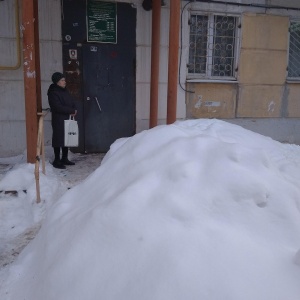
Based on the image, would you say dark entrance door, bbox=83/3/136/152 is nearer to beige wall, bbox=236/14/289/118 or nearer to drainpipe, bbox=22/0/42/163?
drainpipe, bbox=22/0/42/163

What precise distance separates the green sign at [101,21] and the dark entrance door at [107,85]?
7 centimetres

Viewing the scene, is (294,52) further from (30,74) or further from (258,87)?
(30,74)

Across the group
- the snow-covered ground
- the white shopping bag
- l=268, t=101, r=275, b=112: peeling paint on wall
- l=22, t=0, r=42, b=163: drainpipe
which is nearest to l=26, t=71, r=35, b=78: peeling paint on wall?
l=22, t=0, r=42, b=163: drainpipe

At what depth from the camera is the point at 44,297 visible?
188 centimetres

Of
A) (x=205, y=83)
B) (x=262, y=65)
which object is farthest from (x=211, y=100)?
(x=262, y=65)

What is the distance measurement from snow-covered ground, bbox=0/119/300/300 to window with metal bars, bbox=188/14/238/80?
394 cm

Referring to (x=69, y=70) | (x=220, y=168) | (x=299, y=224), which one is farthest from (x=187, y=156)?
(x=69, y=70)

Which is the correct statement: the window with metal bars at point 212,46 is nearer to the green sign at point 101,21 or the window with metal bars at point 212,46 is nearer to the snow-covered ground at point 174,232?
the green sign at point 101,21

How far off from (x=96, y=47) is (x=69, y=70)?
0.57m

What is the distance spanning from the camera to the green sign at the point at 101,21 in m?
5.62

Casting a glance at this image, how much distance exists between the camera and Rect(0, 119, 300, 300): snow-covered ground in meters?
1.51

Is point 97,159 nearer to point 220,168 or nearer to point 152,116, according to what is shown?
point 152,116

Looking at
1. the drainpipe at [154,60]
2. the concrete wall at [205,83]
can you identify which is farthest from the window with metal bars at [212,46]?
the drainpipe at [154,60]

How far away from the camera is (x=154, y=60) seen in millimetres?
5754
